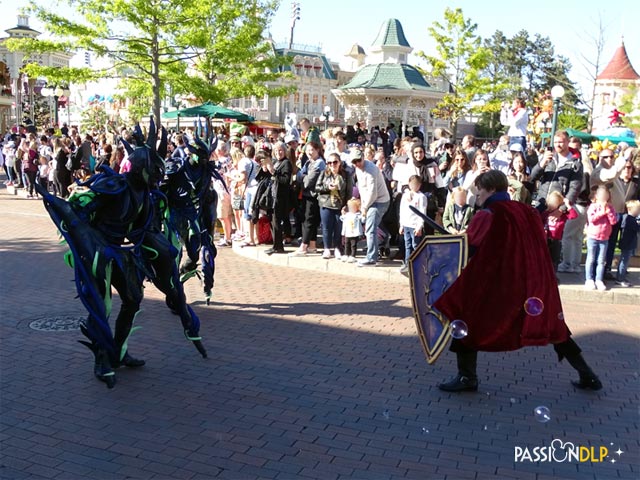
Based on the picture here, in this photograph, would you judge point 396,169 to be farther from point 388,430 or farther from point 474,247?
point 388,430

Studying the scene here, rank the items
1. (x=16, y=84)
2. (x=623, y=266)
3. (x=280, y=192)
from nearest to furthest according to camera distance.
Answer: (x=623, y=266) < (x=280, y=192) < (x=16, y=84)

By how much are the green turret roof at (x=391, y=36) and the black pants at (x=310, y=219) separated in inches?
1180

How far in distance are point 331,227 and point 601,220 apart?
13.9 ft

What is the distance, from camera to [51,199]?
523cm

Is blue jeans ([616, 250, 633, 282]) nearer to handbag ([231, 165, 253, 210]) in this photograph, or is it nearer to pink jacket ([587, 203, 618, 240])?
pink jacket ([587, 203, 618, 240])

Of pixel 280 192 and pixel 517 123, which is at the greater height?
pixel 517 123

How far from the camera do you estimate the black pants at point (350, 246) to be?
1109 cm

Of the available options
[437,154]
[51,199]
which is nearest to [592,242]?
[437,154]

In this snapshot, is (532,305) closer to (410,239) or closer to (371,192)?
(410,239)

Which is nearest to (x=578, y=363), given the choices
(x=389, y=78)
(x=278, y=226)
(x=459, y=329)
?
(x=459, y=329)

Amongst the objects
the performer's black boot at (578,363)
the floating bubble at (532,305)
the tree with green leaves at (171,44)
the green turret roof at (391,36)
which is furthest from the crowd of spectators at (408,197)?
the green turret roof at (391,36)

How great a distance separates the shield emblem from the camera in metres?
5.39

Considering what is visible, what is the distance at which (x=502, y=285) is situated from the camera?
525 centimetres

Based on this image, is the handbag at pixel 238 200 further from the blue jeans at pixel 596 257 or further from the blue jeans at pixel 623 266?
the blue jeans at pixel 623 266
